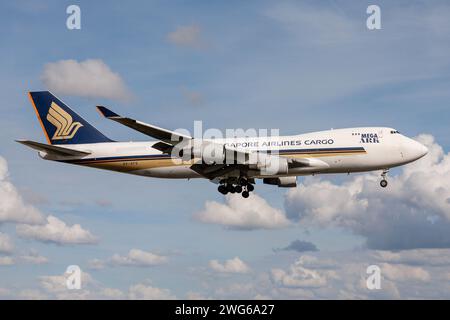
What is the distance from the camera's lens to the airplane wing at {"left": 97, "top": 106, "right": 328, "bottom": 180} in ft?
163

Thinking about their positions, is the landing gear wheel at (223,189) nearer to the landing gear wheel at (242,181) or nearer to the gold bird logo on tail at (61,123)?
the landing gear wheel at (242,181)

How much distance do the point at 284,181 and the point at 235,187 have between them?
496cm

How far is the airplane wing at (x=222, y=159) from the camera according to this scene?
4978 cm

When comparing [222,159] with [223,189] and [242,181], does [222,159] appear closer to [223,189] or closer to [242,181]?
[242,181]

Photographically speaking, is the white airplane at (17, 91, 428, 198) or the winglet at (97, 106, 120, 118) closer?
the winglet at (97, 106, 120, 118)

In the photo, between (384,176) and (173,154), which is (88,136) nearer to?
(173,154)

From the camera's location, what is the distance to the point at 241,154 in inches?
2090

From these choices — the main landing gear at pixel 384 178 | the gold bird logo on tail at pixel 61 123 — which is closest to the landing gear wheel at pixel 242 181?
the main landing gear at pixel 384 178

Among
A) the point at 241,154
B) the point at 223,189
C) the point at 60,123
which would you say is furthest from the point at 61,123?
the point at 241,154

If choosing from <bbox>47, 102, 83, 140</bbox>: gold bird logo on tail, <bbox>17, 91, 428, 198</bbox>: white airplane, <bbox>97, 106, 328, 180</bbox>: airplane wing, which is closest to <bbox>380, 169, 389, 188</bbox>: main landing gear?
<bbox>17, 91, 428, 198</bbox>: white airplane

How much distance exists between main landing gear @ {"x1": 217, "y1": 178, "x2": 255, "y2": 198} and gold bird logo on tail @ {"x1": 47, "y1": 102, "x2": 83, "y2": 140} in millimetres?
14882

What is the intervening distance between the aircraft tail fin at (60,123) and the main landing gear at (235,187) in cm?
1152

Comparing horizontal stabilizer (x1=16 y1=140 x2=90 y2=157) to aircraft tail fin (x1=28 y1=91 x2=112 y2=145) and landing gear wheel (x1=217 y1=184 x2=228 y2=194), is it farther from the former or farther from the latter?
landing gear wheel (x1=217 y1=184 x2=228 y2=194)

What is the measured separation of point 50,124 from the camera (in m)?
63.2
